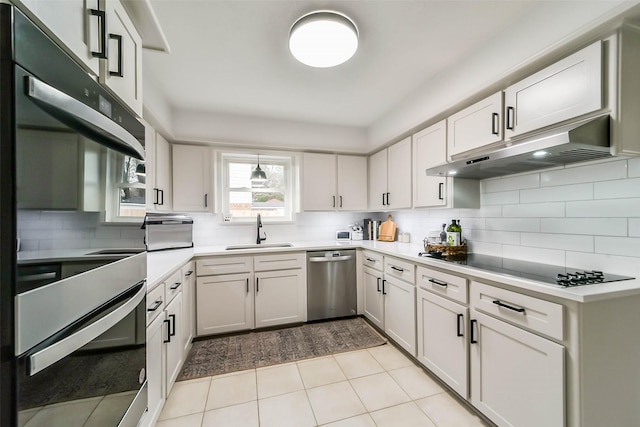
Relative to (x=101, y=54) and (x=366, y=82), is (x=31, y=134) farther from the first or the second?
(x=366, y=82)

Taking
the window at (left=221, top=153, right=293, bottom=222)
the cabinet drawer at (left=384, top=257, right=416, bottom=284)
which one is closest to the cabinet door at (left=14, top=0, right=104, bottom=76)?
the cabinet drawer at (left=384, top=257, right=416, bottom=284)

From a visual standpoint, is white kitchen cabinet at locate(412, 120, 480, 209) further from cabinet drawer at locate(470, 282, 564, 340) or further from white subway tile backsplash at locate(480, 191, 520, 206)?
cabinet drawer at locate(470, 282, 564, 340)

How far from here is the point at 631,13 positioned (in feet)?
3.79

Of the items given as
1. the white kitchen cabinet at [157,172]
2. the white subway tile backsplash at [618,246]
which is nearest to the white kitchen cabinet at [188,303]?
the white kitchen cabinet at [157,172]

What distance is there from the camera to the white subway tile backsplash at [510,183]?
185 centimetres

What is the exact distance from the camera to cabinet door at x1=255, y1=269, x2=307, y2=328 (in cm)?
283

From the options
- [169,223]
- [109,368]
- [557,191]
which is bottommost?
[109,368]

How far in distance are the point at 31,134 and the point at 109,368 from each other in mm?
724

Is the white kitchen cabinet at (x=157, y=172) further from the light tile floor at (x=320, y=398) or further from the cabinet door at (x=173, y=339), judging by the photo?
the light tile floor at (x=320, y=398)

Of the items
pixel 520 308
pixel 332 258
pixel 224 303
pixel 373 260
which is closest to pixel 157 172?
pixel 224 303

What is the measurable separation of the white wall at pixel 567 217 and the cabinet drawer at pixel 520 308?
63 centimetres

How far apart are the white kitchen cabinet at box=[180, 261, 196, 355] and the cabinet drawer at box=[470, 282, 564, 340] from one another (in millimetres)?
2264

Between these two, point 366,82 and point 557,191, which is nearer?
point 557,191

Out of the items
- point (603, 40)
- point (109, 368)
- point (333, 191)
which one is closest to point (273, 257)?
point (333, 191)
